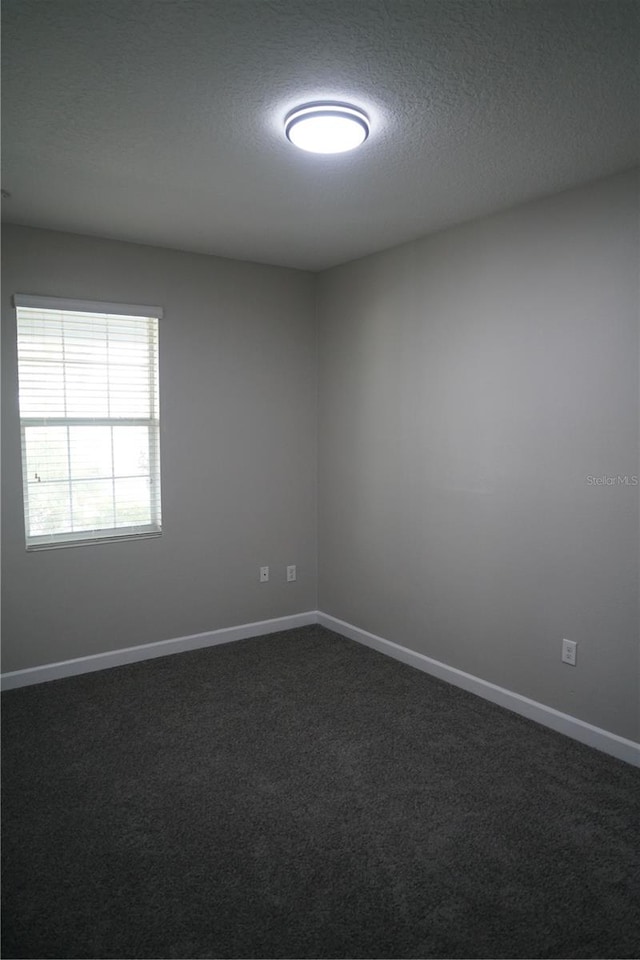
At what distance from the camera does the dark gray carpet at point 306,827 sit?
73.0 inches

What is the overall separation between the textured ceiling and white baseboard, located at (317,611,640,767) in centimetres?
245

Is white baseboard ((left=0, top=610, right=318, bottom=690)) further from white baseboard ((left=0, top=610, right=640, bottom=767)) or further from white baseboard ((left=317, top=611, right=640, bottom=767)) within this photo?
white baseboard ((left=317, top=611, right=640, bottom=767))

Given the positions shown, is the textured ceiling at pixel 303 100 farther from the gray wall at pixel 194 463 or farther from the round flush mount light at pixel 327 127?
the gray wall at pixel 194 463

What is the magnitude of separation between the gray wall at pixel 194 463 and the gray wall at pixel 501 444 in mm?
348

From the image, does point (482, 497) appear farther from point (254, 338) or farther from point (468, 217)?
point (254, 338)

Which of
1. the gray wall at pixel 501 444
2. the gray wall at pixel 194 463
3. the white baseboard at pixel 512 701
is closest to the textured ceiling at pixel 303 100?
the gray wall at pixel 501 444

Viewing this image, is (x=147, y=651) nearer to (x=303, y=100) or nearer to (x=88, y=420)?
(x=88, y=420)

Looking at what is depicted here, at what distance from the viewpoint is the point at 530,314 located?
122 inches

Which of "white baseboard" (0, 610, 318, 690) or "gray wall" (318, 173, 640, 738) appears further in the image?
"white baseboard" (0, 610, 318, 690)

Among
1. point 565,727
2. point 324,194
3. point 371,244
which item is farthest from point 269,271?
point 565,727

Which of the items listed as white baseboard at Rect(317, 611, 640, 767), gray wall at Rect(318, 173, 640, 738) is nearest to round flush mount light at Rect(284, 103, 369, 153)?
gray wall at Rect(318, 173, 640, 738)

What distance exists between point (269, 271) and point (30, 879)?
3.60m

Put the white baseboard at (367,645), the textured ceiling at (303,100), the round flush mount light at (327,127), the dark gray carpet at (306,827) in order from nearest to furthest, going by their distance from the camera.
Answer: the textured ceiling at (303,100), the dark gray carpet at (306,827), the round flush mount light at (327,127), the white baseboard at (367,645)

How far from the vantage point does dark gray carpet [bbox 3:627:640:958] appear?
1.86m
